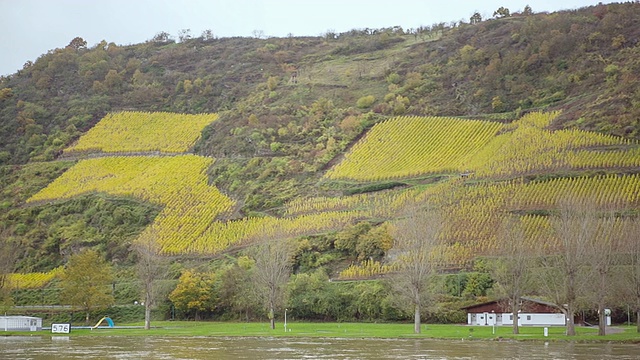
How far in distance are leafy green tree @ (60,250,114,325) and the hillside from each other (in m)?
7.08

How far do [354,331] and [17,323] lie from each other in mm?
31333

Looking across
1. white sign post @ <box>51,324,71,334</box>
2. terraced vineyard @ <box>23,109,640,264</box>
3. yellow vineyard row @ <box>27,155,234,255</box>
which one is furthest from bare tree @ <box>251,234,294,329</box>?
yellow vineyard row @ <box>27,155,234,255</box>

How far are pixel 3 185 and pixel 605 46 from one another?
91730 mm

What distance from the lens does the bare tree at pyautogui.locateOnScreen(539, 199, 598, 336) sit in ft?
195

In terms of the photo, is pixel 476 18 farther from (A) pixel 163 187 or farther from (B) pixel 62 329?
(B) pixel 62 329

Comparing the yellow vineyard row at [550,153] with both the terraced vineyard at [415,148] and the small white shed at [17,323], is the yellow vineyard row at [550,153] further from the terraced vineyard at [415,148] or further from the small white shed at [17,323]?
the small white shed at [17,323]

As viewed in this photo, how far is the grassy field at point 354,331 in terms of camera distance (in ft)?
194

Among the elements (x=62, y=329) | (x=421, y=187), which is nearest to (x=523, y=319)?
(x=421, y=187)

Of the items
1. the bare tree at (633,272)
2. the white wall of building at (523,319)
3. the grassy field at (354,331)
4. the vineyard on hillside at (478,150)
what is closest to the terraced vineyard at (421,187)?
the vineyard on hillside at (478,150)

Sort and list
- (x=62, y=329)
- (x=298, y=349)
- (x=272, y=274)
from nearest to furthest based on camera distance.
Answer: (x=298, y=349), (x=272, y=274), (x=62, y=329)

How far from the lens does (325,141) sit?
126 m

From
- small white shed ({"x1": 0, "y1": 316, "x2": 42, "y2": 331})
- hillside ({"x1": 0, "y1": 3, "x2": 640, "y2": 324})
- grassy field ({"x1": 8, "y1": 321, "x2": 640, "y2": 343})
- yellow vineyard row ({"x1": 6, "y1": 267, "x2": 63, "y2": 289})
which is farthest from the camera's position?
yellow vineyard row ({"x1": 6, "y1": 267, "x2": 63, "y2": 289})

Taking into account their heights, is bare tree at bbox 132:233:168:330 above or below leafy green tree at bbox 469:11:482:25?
below

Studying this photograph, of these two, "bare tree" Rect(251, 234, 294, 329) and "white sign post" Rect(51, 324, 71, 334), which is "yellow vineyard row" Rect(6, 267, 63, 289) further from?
"bare tree" Rect(251, 234, 294, 329)
